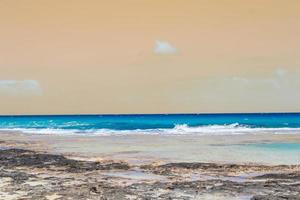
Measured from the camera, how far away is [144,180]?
14391 mm

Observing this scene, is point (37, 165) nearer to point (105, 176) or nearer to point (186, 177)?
point (105, 176)

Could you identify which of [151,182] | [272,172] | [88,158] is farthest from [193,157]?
[151,182]

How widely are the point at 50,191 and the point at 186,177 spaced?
14.8ft

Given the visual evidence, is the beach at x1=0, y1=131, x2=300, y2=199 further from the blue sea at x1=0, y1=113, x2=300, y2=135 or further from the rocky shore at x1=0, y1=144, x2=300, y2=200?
the blue sea at x1=0, y1=113, x2=300, y2=135

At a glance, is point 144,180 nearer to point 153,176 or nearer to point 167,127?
point 153,176

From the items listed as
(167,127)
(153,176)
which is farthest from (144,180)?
(167,127)

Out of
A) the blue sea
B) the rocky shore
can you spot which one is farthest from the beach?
the blue sea

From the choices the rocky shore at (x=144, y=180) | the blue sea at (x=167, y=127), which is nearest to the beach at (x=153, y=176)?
the rocky shore at (x=144, y=180)

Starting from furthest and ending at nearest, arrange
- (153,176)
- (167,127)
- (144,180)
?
(167,127) → (153,176) → (144,180)

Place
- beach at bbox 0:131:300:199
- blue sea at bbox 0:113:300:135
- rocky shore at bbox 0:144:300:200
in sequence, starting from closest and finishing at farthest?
1. rocky shore at bbox 0:144:300:200
2. beach at bbox 0:131:300:199
3. blue sea at bbox 0:113:300:135

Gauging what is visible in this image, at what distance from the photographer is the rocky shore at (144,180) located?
12.0 meters

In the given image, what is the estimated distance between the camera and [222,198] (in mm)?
11555

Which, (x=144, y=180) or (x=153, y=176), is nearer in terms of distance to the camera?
(x=144, y=180)

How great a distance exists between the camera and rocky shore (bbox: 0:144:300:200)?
1197cm
